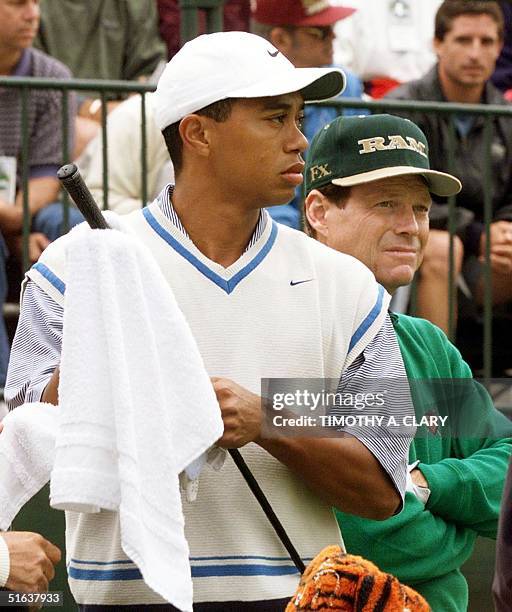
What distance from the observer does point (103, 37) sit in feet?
27.2

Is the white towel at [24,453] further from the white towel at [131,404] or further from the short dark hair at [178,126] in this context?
the short dark hair at [178,126]

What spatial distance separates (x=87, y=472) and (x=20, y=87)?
11.8ft

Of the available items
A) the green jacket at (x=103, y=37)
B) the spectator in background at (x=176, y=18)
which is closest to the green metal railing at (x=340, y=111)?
the green jacket at (x=103, y=37)

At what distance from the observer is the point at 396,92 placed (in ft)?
25.0

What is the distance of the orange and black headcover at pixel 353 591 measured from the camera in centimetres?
291

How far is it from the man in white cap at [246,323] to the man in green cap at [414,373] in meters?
0.37

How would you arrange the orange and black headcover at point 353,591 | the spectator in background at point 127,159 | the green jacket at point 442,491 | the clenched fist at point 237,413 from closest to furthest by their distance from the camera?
1. the orange and black headcover at point 353,591
2. the clenched fist at point 237,413
3. the green jacket at point 442,491
4. the spectator in background at point 127,159

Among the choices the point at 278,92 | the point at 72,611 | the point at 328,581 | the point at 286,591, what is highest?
the point at 278,92

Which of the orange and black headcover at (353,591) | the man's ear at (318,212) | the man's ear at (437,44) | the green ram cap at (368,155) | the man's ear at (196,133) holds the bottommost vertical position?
the orange and black headcover at (353,591)

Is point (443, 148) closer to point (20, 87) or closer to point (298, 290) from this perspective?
point (20, 87)

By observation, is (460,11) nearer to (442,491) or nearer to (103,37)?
(103,37)

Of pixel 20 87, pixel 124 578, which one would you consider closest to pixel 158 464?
pixel 124 578

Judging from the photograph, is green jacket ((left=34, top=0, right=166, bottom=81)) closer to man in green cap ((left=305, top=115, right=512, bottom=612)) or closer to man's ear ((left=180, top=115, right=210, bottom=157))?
man in green cap ((left=305, top=115, right=512, bottom=612))

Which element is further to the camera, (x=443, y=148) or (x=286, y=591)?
(x=443, y=148)
